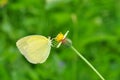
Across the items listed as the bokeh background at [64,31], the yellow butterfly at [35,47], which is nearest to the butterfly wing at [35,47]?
the yellow butterfly at [35,47]

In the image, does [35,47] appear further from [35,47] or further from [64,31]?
[64,31]

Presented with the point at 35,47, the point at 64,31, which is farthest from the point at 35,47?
the point at 64,31

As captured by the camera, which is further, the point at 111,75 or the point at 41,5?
the point at 41,5

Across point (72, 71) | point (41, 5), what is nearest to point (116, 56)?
point (72, 71)

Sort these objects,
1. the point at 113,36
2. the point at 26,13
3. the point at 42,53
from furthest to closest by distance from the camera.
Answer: the point at 26,13, the point at 113,36, the point at 42,53

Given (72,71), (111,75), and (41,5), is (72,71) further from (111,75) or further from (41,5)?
(41,5)

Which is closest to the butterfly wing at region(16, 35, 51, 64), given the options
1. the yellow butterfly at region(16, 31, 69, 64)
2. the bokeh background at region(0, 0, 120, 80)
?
the yellow butterfly at region(16, 31, 69, 64)

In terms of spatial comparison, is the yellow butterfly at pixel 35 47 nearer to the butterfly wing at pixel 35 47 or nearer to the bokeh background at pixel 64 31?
the butterfly wing at pixel 35 47
